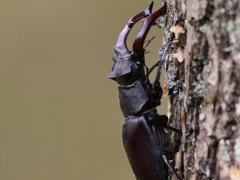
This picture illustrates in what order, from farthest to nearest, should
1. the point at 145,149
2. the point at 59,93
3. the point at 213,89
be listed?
the point at 59,93, the point at 145,149, the point at 213,89

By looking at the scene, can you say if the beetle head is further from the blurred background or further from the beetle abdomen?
the blurred background

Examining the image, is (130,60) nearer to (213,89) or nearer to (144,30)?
(144,30)

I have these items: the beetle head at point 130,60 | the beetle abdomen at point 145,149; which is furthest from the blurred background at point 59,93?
the beetle abdomen at point 145,149

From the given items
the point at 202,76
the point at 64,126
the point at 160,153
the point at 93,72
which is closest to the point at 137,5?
the point at 93,72

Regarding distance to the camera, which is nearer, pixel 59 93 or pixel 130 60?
pixel 130 60

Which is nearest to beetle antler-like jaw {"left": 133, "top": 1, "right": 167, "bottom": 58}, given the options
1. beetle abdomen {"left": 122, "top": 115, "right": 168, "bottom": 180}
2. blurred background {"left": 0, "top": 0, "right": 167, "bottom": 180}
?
beetle abdomen {"left": 122, "top": 115, "right": 168, "bottom": 180}

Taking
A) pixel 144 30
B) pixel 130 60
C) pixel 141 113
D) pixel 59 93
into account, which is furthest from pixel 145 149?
pixel 59 93
